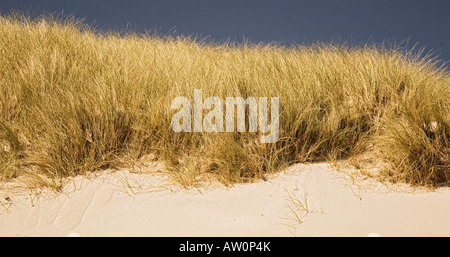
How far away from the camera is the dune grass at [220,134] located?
3.11m

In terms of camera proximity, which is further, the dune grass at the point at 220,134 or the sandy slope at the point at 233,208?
the dune grass at the point at 220,134

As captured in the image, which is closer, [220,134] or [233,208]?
[233,208]

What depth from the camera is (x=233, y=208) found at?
9.04 ft

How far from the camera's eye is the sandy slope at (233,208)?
255cm

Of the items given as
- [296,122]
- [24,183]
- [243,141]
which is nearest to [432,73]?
[296,122]

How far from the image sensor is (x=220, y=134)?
3215 mm

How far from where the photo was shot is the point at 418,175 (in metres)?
3.03

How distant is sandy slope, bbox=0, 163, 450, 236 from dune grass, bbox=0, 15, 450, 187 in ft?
0.55

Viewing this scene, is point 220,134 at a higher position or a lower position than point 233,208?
higher

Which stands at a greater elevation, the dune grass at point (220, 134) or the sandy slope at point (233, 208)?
the dune grass at point (220, 134)

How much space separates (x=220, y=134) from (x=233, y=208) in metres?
0.72

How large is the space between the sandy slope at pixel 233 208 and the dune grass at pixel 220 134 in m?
0.17

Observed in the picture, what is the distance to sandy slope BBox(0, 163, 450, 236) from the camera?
8.36ft
